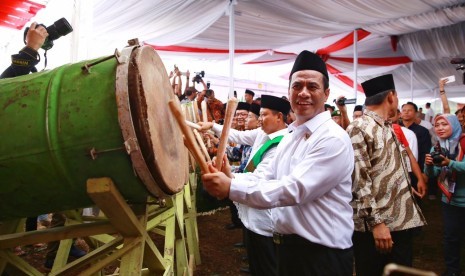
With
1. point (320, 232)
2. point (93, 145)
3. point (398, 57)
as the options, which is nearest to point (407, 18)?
point (398, 57)

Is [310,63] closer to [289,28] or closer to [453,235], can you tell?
[453,235]

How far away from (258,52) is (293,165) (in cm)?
915

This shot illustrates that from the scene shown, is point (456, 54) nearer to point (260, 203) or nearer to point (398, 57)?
point (398, 57)

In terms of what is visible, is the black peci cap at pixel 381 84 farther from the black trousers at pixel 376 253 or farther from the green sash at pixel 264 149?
the black trousers at pixel 376 253

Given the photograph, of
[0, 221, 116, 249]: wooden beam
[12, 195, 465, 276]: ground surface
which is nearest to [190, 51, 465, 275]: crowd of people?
[0, 221, 116, 249]: wooden beam

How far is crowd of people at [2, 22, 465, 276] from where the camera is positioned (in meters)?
1.43

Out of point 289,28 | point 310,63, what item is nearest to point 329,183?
point 310,63

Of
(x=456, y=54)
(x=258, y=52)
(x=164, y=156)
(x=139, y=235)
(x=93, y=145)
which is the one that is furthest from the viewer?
(x=258, y=52)

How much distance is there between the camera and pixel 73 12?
3061mm

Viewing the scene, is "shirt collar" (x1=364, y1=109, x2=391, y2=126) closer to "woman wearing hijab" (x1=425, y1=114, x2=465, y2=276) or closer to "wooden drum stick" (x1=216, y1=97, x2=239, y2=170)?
"woman wearing hijab" (x1=425, y1=114, x2=465, y2=276)

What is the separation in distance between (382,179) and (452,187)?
4.55 feet

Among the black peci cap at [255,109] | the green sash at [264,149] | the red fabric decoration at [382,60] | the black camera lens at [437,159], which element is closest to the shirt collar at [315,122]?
the green sash at [264,149]

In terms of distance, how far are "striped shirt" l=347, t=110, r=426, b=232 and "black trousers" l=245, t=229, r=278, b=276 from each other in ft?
2.43

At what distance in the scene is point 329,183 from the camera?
4.79 feet
